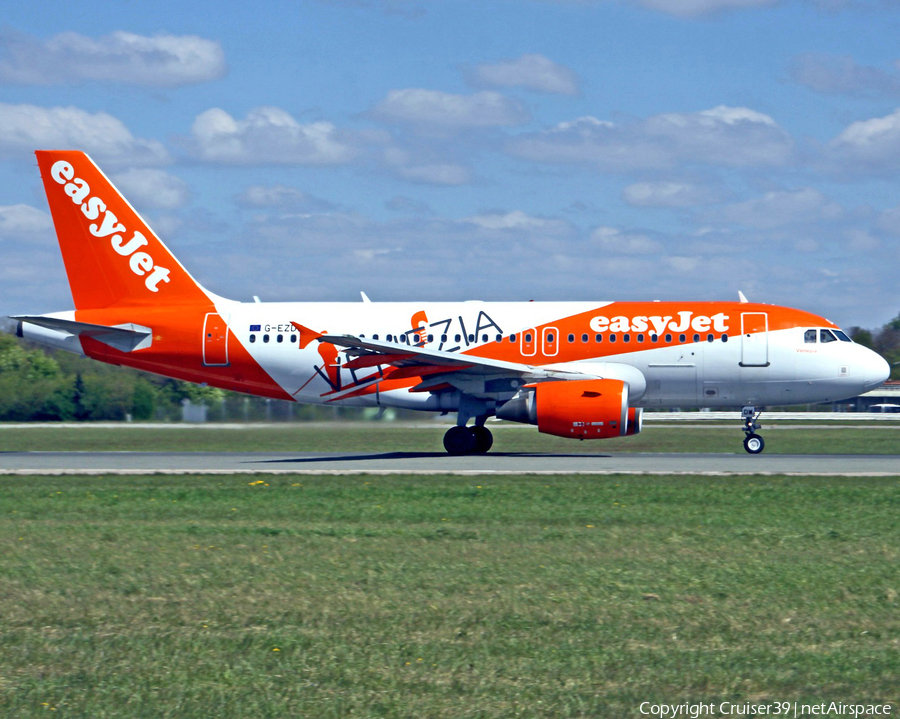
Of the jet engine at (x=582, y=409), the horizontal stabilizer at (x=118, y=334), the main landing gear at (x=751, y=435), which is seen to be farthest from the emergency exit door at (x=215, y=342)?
the main landing gear at (x=751, y=435)

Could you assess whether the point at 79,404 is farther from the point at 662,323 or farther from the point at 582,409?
the point at 662,323

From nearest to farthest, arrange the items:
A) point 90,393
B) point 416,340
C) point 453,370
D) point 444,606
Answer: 1. point 444,606
2. point 453,370
3. point 416,340
4. point 90,393

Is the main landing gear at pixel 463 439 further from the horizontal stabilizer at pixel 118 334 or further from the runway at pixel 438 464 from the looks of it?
the horizontal stabilizer at pixel 118 334

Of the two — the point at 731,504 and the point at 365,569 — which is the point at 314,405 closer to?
the point at 731,504

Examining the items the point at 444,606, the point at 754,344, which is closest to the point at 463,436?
the point at 754,344

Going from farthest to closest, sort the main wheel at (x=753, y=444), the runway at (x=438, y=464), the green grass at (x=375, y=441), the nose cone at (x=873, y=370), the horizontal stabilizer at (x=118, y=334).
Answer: the green grass at (x=375, y=441), the horizontal stabilizer at (x=118, y=334), the main wheel at (x=753, y=444), the nose cone at (x=873, y=370), the runway at (x=438, y=464)

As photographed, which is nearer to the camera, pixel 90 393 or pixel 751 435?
pixel 751 435

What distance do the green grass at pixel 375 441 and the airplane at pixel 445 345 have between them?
224 cm

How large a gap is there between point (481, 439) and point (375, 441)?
9.66m

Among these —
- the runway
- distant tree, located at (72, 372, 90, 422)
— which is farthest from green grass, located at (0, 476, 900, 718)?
distant tree, located at (72, 372, 90, 422)

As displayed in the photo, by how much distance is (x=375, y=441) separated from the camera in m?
36.0

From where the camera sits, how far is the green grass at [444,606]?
6.57 metres

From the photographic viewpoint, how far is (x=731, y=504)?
15.7 metres

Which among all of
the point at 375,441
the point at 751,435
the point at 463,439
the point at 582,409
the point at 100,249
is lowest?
the point at 375,441
